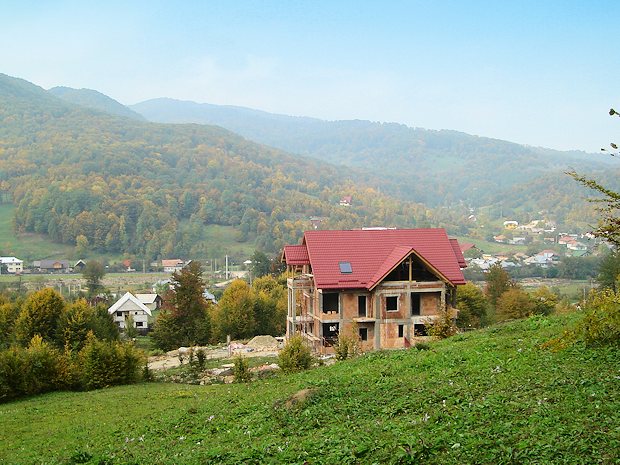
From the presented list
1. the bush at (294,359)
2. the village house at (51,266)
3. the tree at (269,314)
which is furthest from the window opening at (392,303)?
the village house at (51,266)

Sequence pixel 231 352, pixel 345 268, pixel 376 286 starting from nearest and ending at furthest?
pixel 376 286, pixel 345 268, pixel 231 352

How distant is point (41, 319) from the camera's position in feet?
137

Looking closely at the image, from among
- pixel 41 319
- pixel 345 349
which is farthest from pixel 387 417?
pixel 41 319

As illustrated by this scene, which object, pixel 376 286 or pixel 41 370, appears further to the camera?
pixel 376 286

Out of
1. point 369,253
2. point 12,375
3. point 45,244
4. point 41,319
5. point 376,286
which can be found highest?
point 369,253

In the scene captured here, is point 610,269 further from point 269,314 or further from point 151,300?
point 151,300

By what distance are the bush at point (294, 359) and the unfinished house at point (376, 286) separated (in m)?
10.9

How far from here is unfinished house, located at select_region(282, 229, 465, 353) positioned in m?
37.5

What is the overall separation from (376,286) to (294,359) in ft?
40.9

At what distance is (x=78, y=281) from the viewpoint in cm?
12281

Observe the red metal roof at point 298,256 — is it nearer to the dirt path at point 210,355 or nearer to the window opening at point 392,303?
the window opening at point 392,303

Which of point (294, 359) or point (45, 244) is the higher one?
point (45, 244)

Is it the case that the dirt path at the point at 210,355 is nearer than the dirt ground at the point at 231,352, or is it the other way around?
the dirt path at the point at 210,355

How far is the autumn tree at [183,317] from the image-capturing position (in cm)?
5322
